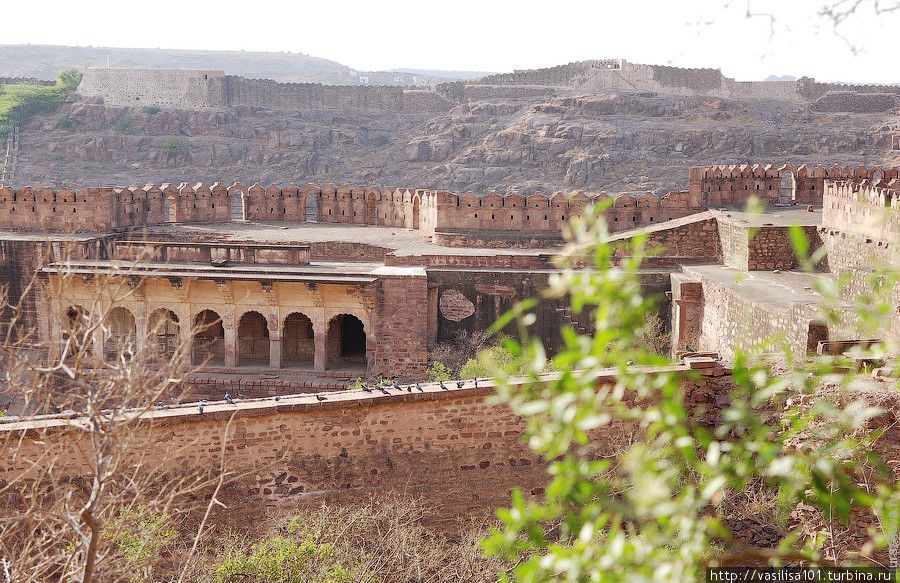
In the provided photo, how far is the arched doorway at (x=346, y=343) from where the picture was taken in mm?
17797

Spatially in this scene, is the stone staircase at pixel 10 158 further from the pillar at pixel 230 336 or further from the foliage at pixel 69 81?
the pillar at pixel 230 336

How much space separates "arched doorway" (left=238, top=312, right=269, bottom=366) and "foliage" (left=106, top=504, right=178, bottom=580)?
31.4 feet

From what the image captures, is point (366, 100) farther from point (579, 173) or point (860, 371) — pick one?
point (860, 371)

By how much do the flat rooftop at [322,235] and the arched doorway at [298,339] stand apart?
206 cm

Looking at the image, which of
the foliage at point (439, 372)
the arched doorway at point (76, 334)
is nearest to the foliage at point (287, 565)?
the arched doorway at point (76, 334)

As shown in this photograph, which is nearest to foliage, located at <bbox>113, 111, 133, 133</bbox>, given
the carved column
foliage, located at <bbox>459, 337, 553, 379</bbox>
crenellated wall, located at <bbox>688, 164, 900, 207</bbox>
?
crenellated wall, located at <bbox>688, 164, 900, 207</bbox>

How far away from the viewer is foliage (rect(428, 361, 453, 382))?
52.2 ft

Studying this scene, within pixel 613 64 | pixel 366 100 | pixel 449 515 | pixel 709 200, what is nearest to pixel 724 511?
pixel 449 515

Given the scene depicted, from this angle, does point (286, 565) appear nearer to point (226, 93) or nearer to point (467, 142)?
point (467, 142)

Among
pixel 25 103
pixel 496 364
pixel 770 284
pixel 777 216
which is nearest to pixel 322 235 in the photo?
pixel 496 364

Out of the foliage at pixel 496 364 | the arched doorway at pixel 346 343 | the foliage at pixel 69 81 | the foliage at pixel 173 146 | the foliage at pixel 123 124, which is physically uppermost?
the foliage at pixel 69 81

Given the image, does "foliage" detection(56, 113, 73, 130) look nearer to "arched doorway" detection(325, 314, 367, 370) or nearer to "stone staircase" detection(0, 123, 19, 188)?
"stone staircase" detection(0, 123, 19, 188)

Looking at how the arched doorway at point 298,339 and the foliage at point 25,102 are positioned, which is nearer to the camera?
the arched doorway at point 298,339

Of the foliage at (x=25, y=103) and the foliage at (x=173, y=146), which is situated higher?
the foliage at (x=25, y=103)
